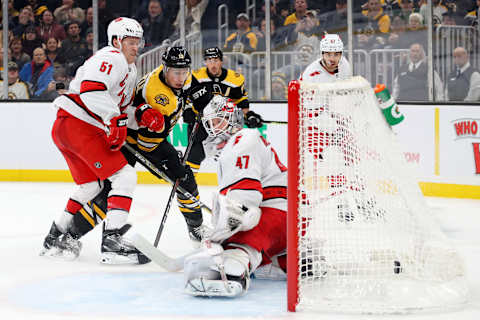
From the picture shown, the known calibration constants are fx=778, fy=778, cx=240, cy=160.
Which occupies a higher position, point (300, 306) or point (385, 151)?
point (385, 151)

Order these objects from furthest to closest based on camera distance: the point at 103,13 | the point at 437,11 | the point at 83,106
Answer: the point at 103,13
the point at 437,11
the point at 83,106

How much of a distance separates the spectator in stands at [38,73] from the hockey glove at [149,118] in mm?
3720

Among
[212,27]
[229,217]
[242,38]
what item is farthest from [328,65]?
[212,27]

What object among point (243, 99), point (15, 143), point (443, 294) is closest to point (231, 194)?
point (443, 294)

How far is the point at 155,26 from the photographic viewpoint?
7098 millimetres

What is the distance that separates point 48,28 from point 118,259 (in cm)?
434

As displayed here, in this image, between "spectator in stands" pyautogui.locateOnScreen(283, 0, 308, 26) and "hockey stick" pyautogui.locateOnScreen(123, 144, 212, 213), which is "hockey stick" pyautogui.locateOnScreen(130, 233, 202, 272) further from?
"spectator in stands" pyautogui.locateOnScreen(283, 0, 308, 26)

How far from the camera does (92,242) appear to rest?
13.6 ft

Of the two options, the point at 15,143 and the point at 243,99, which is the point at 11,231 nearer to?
the point at 243,99

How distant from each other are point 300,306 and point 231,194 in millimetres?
469

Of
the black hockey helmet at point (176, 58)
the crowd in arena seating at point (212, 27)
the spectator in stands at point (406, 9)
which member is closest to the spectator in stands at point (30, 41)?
the crowd in arena seating at point (212, 27)

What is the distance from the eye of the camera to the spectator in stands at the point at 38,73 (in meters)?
7.19

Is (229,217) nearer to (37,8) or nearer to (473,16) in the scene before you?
(473,16)

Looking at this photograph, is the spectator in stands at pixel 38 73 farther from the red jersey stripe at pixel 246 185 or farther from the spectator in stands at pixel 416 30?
the red jersey stripe at pixel 246 185
